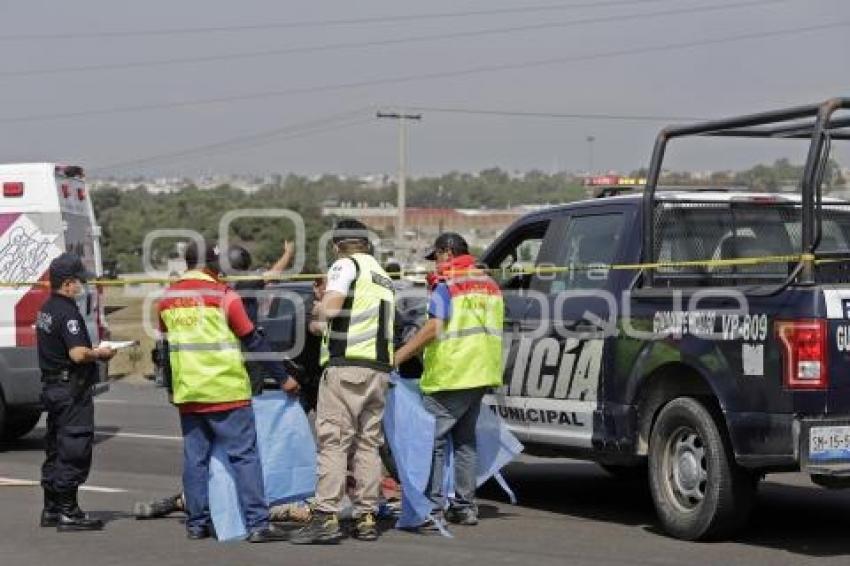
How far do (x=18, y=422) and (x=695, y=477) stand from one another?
7.92m

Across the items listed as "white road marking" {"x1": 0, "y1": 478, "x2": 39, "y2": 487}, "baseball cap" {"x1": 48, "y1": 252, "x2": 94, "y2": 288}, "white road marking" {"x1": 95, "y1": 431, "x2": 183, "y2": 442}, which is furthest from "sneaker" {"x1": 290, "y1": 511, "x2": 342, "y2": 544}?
"white road marking" {"x1": 95, "y1": 431, "x2": 183, "y2": 442}

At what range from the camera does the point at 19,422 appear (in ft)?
46.5

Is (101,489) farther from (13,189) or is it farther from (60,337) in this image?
(13,189)

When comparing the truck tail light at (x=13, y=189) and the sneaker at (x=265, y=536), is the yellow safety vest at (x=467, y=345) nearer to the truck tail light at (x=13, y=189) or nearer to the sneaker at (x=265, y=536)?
the sneaker at (x=265, y=536)

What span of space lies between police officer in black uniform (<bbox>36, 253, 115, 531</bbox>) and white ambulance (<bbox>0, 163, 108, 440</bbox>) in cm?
375

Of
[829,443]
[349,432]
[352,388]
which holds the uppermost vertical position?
[352,388]

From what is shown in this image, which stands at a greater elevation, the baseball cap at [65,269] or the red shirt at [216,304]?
the baseball cap at [65,269]

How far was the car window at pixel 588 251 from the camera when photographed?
9609 millimetres

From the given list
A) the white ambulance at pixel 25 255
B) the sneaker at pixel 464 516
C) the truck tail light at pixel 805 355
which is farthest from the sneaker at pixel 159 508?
the truck tail light at pixel 805 355

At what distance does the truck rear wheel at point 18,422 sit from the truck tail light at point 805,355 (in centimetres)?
831

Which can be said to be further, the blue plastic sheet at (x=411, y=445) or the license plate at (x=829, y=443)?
the blue plastic sheet at (x=411, y=445)

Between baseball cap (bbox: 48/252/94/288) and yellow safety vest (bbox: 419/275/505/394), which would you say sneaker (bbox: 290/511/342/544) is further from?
baseball cap (bbox: 48/252/94/288)

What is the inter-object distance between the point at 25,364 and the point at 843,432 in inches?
315

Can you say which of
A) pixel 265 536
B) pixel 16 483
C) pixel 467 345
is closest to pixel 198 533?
pixel 265 536
